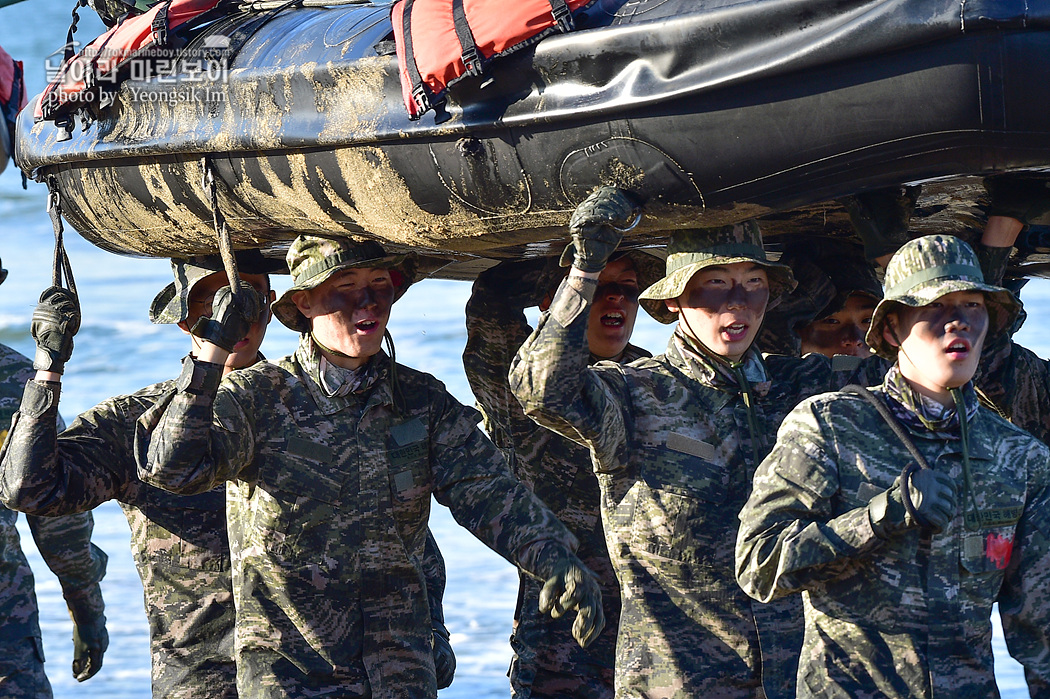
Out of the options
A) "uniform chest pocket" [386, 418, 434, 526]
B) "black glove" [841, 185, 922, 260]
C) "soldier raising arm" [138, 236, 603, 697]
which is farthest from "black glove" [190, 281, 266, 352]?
"black glove" [841, 185, 922, 260]

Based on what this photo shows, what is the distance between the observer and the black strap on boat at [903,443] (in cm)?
324

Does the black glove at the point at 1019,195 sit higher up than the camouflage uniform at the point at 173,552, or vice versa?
the black glove at the point at 1019,195

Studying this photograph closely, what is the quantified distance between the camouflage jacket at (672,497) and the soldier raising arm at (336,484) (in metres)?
0.23

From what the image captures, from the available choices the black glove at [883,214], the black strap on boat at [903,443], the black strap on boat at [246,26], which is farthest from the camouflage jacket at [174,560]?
the black strap on boat at [903,443]

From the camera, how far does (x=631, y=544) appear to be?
419 centimetres

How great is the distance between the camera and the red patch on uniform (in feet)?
11.4

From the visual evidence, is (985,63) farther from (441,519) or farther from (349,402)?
(441,519)

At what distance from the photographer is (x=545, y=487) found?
5523 mm

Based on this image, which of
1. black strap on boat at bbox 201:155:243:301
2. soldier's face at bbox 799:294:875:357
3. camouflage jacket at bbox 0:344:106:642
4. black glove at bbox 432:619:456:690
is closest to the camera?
black strap on boat at bbox 201:155:243:301

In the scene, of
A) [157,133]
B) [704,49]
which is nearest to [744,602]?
[704,49]

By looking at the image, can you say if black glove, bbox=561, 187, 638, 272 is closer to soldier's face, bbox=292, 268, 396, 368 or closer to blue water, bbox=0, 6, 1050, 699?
soldier's face, bbox=292, 268, 396, 368

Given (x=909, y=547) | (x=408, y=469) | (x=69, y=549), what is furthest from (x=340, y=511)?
(x=69, y=549)

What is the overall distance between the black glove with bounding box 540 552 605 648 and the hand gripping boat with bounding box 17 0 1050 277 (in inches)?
35.9

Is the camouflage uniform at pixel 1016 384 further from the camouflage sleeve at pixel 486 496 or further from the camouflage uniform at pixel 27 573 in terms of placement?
the camouflage uniform at pixel 27 573
